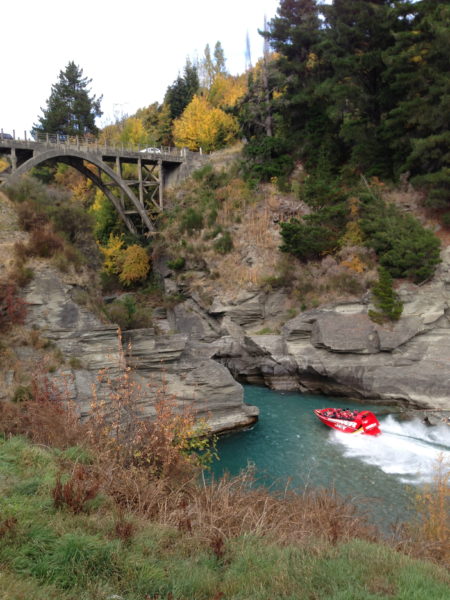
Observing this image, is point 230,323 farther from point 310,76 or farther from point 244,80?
point 244,80

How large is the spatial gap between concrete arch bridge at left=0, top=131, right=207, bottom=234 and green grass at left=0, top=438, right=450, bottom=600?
22.6m

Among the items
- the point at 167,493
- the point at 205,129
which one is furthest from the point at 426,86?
the point at 167,493

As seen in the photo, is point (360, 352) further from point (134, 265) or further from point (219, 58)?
point (219, 58)

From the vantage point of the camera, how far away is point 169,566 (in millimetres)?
4414

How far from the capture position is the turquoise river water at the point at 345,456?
39.4 ft

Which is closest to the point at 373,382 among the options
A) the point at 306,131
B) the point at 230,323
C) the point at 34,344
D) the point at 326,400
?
the point at 326,400

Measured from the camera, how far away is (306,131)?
29016 millimetres

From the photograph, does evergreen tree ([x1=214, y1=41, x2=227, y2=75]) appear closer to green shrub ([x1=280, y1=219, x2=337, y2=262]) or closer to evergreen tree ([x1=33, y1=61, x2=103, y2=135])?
evergreen tree ([x1=33, y1=61, x2=103, y2=135])

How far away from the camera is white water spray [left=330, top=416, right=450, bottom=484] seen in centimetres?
1314

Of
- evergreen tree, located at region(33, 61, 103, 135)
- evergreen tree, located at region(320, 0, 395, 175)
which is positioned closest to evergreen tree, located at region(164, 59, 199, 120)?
evergreen tree, located at region(33, 61, 103, 135)

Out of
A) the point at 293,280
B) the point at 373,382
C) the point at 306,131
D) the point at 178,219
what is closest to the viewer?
the point at 373,382

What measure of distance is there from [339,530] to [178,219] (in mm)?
27268

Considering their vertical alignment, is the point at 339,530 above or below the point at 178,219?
below

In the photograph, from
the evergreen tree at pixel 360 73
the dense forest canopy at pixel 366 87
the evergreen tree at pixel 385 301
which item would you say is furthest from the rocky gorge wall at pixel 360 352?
the evergreen tree at pixel 360 73
